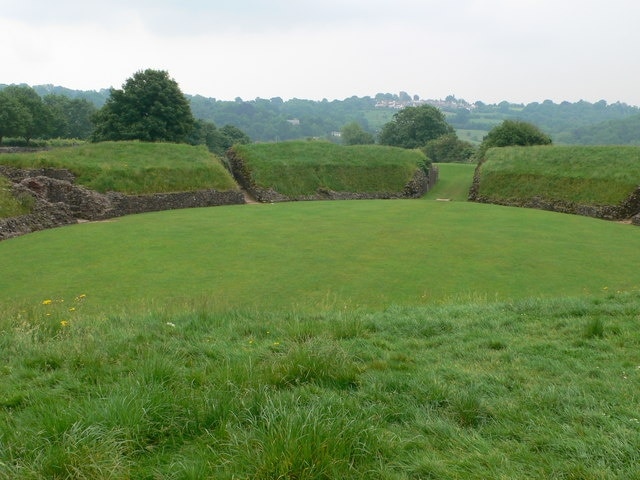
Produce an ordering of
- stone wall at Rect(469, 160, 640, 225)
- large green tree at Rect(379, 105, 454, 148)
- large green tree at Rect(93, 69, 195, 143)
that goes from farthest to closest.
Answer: large green tree at Rect(379, 105, 454, 148) < large green tree at Rect(93, 69, 195, 143) < stone wall at Rect(469, 160, 640, 225)

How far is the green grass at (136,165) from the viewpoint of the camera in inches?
868

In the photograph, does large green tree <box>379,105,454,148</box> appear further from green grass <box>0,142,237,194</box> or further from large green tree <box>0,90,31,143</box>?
large green tree <box>0,90,31,143</box>

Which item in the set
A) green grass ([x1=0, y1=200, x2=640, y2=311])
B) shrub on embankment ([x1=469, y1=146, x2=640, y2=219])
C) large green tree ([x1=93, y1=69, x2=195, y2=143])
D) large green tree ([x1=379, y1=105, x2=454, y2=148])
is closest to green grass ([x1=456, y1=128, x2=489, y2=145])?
large green tree ([x1=379, y1=105, x2=454, y2=148])

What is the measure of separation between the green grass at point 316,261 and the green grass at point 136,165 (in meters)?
4.32

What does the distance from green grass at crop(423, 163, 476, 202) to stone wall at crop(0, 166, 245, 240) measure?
1528 centimetres

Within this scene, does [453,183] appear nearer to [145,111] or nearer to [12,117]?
[145,111]

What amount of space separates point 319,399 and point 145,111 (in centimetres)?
3946

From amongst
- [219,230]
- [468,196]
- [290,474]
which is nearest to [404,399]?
[290,474]

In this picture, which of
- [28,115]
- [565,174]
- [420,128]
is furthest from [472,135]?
[565,174]

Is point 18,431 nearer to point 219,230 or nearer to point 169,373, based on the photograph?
point 169,373

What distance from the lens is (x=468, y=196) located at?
29.3m

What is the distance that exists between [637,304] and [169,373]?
19.7ft

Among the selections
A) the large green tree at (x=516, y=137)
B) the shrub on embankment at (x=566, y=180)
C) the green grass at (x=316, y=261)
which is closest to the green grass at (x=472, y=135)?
the large green tree at (x=516, y=137)

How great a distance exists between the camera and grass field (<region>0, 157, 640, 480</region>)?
259cm
